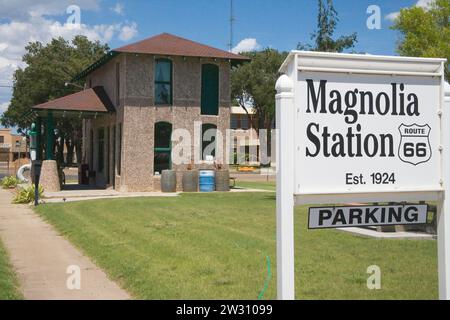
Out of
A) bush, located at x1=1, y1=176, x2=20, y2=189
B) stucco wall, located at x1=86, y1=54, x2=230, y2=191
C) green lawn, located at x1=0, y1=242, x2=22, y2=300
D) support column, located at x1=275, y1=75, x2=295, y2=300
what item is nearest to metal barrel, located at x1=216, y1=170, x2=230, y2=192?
stucco wall, located at x1=86, y1=54, x2=230, y2=191

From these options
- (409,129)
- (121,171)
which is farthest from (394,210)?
(121,171)

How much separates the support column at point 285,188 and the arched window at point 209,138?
1980 cm

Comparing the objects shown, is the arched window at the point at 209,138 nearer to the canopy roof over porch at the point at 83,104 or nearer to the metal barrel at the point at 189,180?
the metal barrel at the point at 189,180

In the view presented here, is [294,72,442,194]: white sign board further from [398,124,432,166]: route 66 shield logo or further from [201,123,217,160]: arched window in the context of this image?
[201,123,217,160]: arched window

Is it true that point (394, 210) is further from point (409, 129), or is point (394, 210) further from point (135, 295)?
point (135, 295)

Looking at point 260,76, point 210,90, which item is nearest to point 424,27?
point 210,90

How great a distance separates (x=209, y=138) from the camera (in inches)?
968

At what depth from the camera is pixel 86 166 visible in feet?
96.3

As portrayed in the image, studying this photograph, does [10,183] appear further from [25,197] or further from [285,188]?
[285,188]

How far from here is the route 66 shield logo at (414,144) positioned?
5.04 metres

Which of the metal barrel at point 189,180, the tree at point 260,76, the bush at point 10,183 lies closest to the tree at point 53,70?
the tree at point 260,76

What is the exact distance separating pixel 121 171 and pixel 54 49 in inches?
1208

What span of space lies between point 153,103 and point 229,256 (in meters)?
15.9

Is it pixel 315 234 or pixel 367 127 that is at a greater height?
pixel 367 127
